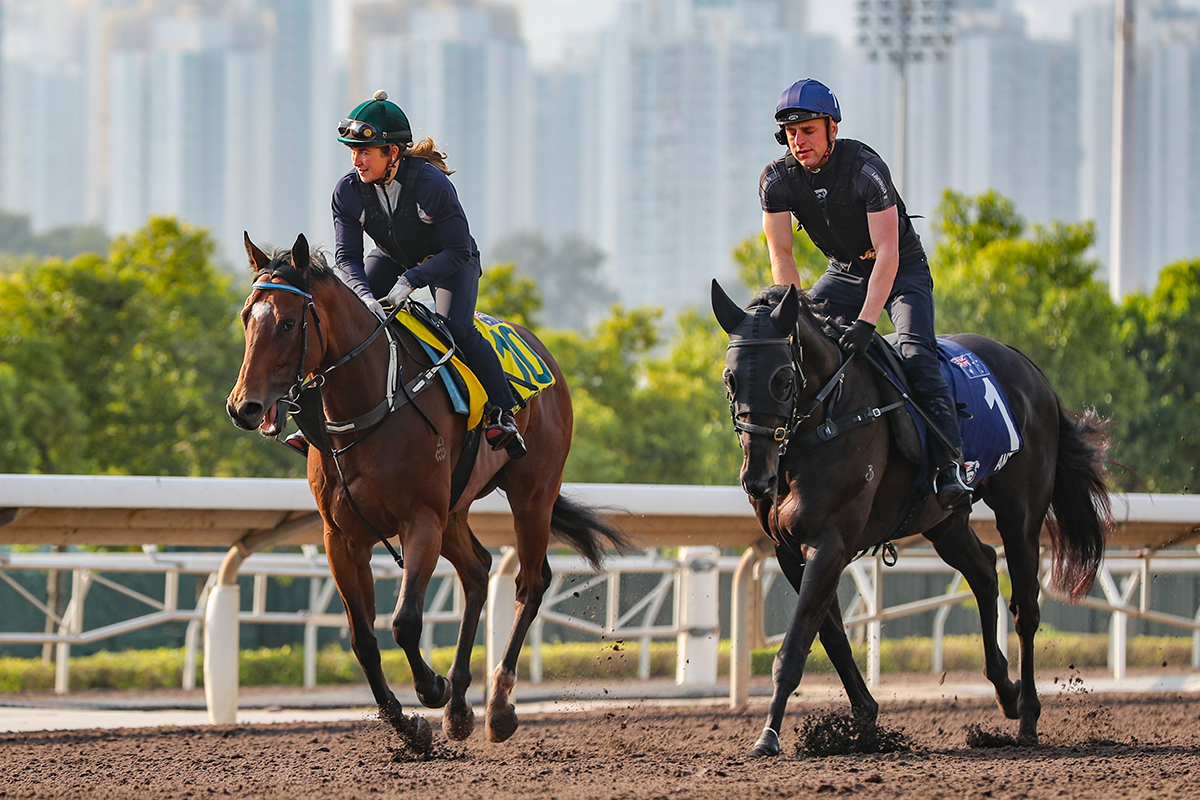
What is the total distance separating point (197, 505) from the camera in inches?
297

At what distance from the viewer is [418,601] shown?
5.49 meters

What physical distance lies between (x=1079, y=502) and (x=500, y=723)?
309cm

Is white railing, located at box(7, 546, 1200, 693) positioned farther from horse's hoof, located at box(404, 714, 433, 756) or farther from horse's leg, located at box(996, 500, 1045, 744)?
horse's hoof, located at box(404, 714, 433, 756)

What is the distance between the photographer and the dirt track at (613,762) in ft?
15.4

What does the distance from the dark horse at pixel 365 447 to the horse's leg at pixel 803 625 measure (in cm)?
135

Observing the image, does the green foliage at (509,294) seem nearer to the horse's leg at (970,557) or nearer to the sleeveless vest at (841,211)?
the horse's leg at (970,557)

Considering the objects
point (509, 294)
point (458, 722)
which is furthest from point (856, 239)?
point (509, 294)

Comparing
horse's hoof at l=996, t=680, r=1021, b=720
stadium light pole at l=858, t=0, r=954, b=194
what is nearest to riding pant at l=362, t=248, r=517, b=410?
horse's hoof at l=996, t=680, r=1021, b=720

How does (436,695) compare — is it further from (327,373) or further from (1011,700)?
(1011,700)

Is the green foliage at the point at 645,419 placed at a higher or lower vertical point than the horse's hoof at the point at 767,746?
higher

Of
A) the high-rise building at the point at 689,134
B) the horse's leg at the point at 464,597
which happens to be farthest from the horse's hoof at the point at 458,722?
the high-rise building at the point at 689,134

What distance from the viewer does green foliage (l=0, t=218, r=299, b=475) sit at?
1672 centimetres

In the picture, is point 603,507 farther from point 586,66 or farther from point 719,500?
point 586,66

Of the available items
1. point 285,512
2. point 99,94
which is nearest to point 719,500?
point 285,512
